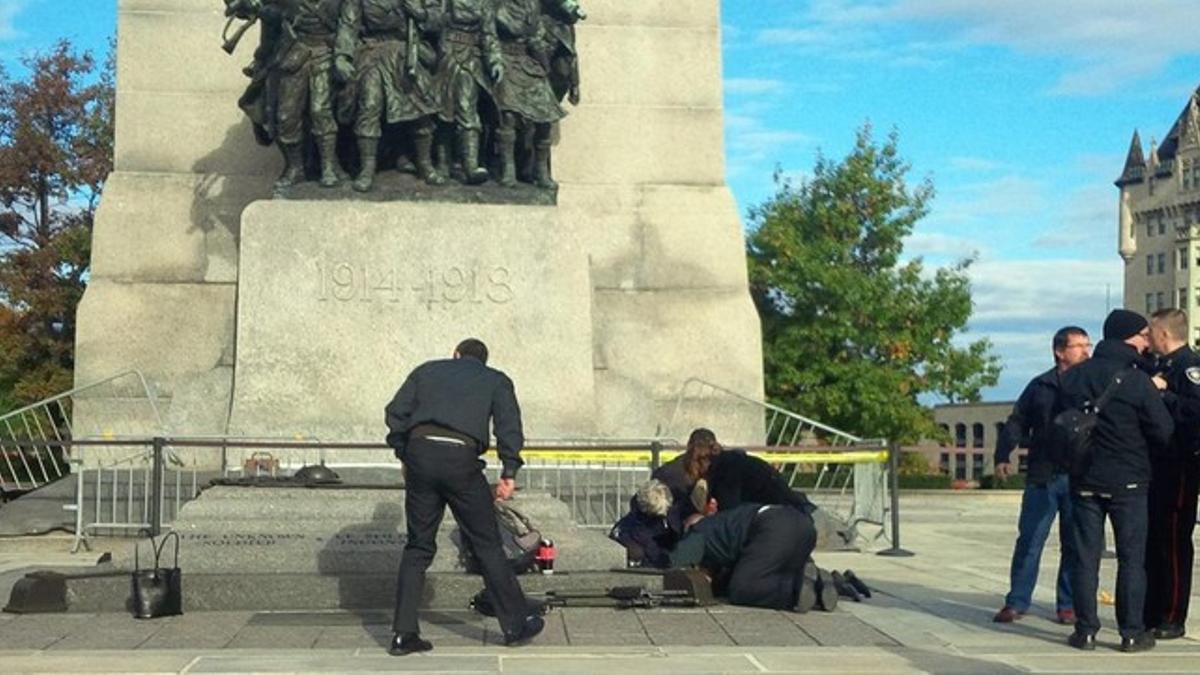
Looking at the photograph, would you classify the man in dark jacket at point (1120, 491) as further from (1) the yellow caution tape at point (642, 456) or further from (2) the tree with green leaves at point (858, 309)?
(2) the tree with green leaves at point (858, 309)

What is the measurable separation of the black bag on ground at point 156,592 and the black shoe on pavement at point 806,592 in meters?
3.69

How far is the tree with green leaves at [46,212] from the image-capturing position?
3127 centimetres

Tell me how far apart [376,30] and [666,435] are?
5426 mm

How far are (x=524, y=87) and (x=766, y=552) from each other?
7.78 m

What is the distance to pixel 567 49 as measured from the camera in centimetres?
1794

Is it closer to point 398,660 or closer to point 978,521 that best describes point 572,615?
point 398,660

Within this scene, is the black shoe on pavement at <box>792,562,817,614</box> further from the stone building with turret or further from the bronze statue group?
the stone building with turret

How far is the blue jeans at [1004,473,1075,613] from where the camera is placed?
1100cm

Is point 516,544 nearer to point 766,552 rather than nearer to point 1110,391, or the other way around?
point 766,552

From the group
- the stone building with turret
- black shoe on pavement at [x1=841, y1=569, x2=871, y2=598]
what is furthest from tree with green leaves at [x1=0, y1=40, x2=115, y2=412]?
the stone building with turret

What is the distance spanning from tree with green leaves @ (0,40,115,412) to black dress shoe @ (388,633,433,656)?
22.3 meters

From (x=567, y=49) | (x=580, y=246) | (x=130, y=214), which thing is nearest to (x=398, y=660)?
(x=580, y=246)

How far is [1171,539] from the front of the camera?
10305 mm

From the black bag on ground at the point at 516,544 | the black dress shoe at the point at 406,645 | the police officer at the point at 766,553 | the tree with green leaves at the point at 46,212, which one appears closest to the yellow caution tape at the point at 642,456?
the black bag on ground at the point at 516,544
